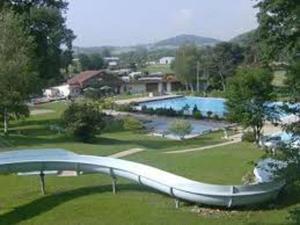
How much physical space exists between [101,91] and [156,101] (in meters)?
11.1

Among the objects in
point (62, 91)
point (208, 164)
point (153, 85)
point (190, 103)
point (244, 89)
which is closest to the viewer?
point (208, 164)

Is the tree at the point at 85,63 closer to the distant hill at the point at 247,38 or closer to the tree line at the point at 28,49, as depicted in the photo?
the distant hill at the point at 247,38

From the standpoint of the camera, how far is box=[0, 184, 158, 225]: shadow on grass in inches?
501

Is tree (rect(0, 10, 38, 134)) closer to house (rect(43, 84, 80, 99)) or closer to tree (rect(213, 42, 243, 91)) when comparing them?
tree (rect(213, 42, 243, 91))

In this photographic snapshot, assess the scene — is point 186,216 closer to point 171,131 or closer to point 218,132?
point 171,131

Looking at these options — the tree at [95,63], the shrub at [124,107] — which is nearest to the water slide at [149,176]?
the shrub at [124,107]

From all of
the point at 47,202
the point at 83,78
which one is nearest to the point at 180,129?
the point at 47,202

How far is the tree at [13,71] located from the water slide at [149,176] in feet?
31.9

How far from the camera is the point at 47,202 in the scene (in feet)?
45.6

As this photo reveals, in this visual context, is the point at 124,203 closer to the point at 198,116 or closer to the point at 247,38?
the point at 198,116

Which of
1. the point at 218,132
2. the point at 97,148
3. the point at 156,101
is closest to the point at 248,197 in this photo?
the point at 97,148

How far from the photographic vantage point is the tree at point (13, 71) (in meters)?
25.9

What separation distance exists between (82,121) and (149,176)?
574 inches

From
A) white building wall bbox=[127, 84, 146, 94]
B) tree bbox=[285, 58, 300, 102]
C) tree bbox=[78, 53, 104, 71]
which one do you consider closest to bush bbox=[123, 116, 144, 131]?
tree bbox=[285, 58, 300, 102]
